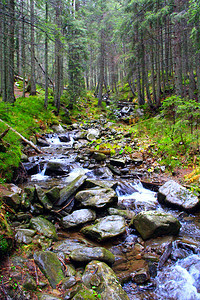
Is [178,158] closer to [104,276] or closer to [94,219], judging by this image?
[94,219]

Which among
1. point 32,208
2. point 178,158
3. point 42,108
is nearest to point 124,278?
point 32,208

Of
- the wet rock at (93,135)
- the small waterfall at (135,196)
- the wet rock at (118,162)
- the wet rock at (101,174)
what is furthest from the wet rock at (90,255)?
the wet rock at (93,135)

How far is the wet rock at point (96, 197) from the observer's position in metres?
5.68

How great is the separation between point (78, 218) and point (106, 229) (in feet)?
3.05

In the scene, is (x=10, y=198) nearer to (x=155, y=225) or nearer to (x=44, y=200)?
(x=44, y=200)

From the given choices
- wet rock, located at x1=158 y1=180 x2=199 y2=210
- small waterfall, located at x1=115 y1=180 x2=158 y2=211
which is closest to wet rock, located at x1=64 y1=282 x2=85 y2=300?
small waterfall, located at x1=115 y1=180 x2=158 y2=211

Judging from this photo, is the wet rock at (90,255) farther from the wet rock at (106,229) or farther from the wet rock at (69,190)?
the wet rock at (69,190)

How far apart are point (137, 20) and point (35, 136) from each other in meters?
14.4

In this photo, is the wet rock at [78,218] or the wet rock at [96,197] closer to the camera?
the wet rock at [78,218]

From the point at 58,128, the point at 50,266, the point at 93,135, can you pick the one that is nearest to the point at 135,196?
the point at 50,266

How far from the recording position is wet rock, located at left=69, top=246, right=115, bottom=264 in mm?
3480

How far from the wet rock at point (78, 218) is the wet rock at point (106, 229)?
316 millimetres

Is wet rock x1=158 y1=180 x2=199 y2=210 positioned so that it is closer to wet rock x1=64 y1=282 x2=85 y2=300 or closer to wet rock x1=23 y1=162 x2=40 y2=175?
wet rock x1=64 y1=282 x2=85 y2=300

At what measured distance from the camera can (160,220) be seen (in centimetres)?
463
